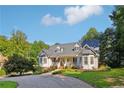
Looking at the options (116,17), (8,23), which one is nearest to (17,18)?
(8,23)

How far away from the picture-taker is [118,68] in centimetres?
3853

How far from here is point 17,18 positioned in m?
38.4

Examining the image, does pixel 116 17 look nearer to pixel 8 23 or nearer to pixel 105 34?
pixel 105 34

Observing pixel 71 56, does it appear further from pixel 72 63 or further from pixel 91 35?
pixel 91 35

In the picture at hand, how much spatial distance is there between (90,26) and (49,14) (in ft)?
3.89

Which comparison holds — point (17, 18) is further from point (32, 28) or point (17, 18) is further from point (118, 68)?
point (118, 68)

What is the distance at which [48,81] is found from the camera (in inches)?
1518

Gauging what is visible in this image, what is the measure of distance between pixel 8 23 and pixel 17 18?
29cm

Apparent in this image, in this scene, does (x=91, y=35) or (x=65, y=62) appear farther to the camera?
(x=65, y=62)

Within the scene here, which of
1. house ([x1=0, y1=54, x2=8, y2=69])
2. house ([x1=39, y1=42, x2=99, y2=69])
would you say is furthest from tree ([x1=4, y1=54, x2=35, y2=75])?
house ([x1=39, y1=42, x2=99, y2=69])

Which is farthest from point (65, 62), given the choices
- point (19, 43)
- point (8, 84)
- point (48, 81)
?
point (8, 84)

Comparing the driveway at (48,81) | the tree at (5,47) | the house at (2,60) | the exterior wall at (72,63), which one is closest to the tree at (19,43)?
the tree at (5,47)

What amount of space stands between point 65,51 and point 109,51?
4.35 feet

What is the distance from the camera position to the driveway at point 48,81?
3828 cm
